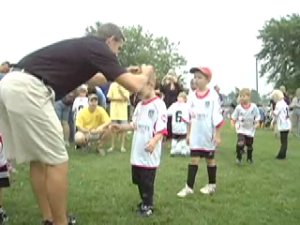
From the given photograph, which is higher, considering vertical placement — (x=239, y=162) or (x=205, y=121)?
(x=205, y=121)

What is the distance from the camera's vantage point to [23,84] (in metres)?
4.98

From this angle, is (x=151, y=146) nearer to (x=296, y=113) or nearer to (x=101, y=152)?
(x=101, y=152)

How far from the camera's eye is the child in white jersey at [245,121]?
39.3ft

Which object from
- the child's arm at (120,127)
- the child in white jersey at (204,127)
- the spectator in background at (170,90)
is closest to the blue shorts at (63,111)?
the spectator in background at (170,90)

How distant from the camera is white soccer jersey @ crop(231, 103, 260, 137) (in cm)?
1200

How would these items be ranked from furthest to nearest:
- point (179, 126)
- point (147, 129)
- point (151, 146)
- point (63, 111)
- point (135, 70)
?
1. point (63, 111)
2. point (179, 126)
3. point (147, 129)
4. point (151, 146)
5. point (135, 70)

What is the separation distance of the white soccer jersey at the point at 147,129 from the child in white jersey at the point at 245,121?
17.3ft

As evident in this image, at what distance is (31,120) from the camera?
490cm

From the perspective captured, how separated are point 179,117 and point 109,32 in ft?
28.8

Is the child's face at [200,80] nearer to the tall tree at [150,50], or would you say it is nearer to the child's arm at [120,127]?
the child's arm at [120,127]

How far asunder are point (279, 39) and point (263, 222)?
61.7 m

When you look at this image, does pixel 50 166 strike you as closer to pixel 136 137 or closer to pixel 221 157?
pixel 136 137

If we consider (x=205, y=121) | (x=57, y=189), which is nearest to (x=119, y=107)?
(x=205, y=121)

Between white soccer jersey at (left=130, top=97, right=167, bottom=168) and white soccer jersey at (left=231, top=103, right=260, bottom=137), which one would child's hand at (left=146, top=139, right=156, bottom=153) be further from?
white soccer jersey at (left=231, top=103, right=260, bottom=137)
